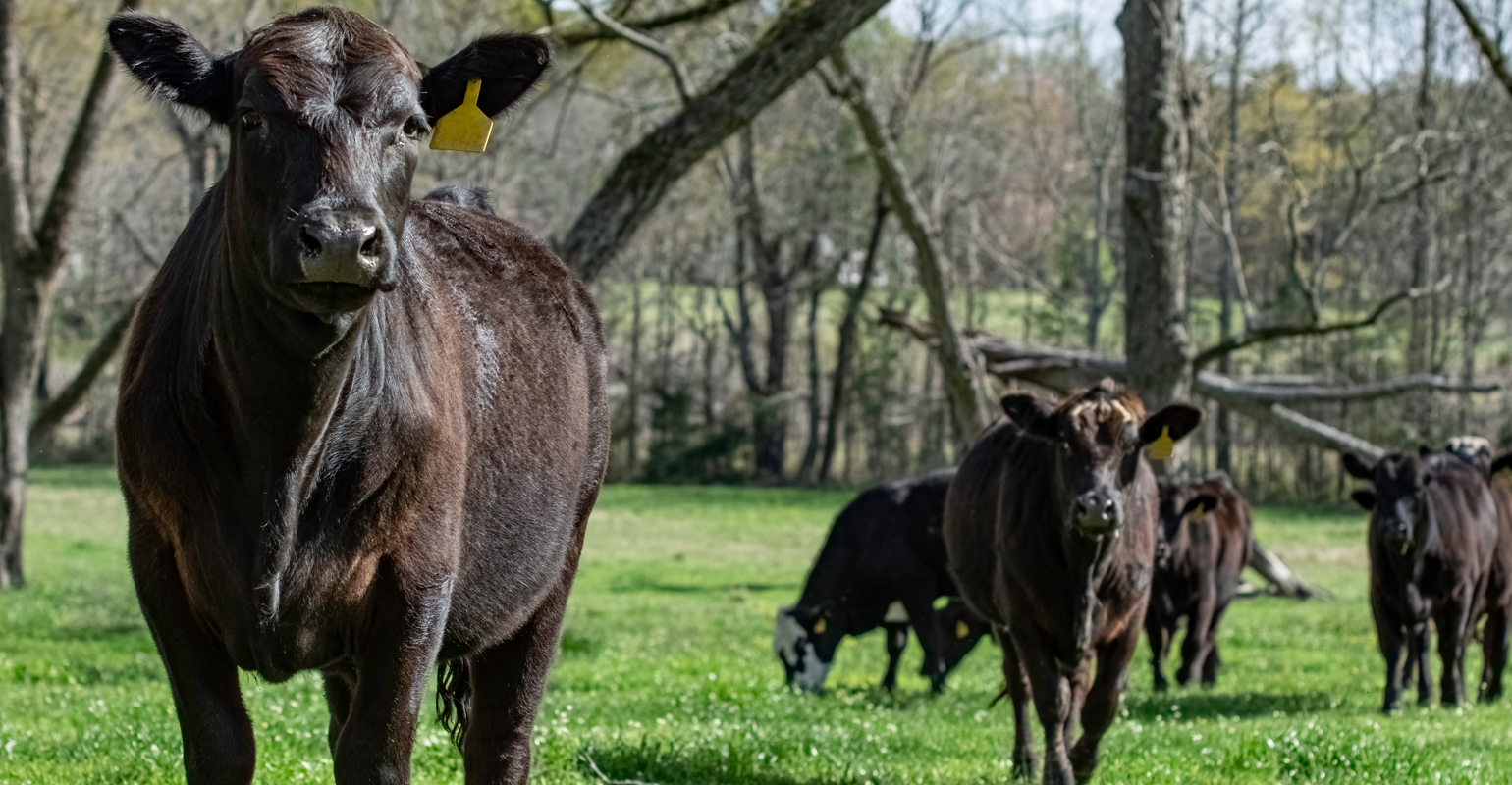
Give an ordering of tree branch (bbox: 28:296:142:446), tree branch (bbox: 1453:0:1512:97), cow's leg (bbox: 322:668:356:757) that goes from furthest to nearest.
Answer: tree branch (bbox: 28:296:142:446), tree branch (bbox: 1453:0:1512:97), cow's leg (bbox: 322:668:356:757)

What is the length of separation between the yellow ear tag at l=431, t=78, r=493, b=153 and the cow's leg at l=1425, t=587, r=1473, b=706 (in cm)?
967

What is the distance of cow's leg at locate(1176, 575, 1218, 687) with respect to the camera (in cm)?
1275

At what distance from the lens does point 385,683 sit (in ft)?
11.6

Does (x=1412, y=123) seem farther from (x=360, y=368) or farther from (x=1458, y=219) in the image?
(x=360, y=368)

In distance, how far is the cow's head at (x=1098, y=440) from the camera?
22.1ft

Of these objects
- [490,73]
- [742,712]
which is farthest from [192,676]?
[742,712]

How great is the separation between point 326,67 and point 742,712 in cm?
652

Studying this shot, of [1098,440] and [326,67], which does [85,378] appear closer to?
[1098,440]

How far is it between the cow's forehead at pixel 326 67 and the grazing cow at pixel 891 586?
10.0m

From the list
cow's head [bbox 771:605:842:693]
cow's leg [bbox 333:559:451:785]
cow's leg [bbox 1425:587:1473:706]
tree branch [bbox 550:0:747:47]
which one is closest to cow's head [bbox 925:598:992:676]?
cow's head [bbox 771:605:842:693]

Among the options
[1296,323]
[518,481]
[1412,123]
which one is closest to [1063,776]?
[518,481]

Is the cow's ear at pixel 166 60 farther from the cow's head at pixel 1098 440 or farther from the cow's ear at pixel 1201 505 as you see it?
the cow's ear at pixel 1201 505

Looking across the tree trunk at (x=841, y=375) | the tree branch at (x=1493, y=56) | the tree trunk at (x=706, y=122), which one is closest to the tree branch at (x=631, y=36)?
the tree trunk at (x=706, y=122)

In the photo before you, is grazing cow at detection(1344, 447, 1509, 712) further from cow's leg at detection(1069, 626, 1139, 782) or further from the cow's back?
the cow's back
